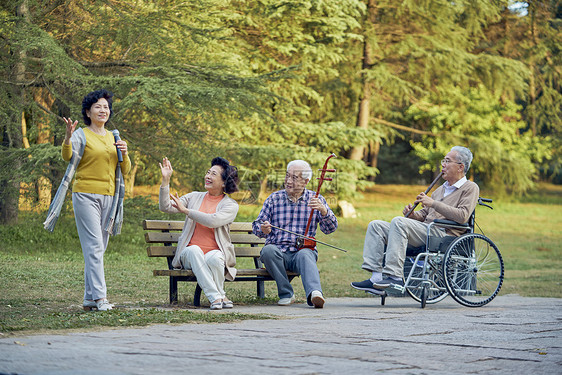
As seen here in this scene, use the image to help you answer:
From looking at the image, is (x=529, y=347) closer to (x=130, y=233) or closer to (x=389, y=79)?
(x=130, y=233)

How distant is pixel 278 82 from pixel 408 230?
1242 cm

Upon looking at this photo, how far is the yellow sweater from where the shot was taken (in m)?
6.47

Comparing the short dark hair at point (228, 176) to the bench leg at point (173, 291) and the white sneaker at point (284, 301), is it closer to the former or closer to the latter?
the bench leg at point (173, 291)

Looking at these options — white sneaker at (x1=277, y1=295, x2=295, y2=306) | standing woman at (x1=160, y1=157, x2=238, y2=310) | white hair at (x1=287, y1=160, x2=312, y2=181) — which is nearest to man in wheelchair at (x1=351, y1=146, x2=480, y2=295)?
white sneaker at (x1=277, y1=295, x2=295, y2=306)

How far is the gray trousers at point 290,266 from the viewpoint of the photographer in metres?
7.18

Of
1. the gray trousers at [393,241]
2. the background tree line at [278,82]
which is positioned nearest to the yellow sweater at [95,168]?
the gray trousers at [393,241]

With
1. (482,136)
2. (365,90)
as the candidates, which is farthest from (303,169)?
(482,136)

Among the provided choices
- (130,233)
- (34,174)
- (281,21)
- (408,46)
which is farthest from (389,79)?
(34,174)

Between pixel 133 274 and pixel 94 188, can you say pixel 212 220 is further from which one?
pixel 133 274

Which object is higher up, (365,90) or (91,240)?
(365,90)

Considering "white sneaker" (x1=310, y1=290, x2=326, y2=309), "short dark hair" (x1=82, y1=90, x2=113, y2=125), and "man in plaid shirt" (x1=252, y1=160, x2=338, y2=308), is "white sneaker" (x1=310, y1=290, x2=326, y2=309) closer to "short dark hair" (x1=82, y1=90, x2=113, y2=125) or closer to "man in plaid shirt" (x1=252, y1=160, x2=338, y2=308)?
"man in plaid shirt" (x1=252, y1=160, x2=338, y2=308)

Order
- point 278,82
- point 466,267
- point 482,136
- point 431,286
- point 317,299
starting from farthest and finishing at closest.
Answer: point 482,136, point 278,82, point 431,286, point 466,267, point 317,299

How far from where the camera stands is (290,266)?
7.44 m

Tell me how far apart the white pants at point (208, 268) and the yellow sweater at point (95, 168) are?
2.84 ft
